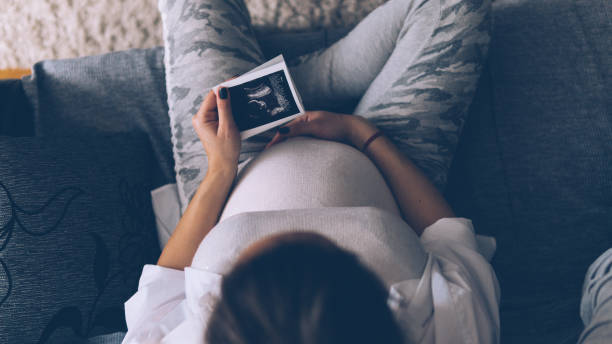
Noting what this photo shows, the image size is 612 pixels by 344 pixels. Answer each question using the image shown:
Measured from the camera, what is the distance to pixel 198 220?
775 mm

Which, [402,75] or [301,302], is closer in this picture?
[301,302]

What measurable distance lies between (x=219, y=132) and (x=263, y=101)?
121mm

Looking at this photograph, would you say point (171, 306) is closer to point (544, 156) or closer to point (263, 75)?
point (263, 75)

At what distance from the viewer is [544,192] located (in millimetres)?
998

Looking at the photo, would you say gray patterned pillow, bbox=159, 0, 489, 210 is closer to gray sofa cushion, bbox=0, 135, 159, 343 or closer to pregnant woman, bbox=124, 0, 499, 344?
pregnant woman, bbox=124, 0, 499, 344

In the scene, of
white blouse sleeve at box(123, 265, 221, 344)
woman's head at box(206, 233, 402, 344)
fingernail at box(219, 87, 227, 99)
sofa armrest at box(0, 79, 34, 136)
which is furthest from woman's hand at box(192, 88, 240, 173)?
sofa armrest at box(0, 79, 34, 136)

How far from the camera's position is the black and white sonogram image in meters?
0.86

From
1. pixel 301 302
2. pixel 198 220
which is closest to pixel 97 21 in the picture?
pixel 198 220

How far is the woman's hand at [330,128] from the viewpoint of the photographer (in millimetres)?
877

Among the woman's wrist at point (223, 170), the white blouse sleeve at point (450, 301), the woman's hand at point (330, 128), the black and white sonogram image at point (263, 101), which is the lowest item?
the white blouse sleeve at point (450, 301)

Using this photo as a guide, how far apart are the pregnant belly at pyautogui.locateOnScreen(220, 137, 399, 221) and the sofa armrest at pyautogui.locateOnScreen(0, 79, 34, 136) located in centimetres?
65

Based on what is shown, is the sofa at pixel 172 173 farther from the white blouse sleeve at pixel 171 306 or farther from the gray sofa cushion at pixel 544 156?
the white blouse sleeve at pixel 171 306

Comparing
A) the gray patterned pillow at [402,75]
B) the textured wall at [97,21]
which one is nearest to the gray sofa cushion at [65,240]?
the gray patterned pillow at [402,75]

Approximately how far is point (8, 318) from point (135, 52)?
0.76m
